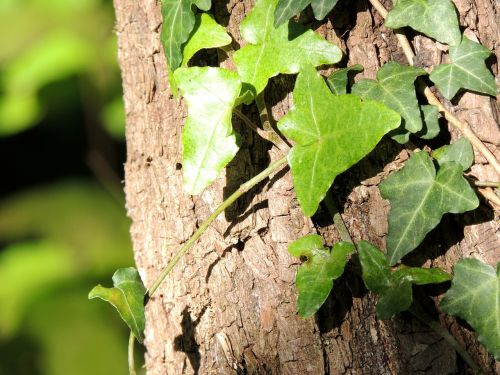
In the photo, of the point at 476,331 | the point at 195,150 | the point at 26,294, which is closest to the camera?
the point at 476,331

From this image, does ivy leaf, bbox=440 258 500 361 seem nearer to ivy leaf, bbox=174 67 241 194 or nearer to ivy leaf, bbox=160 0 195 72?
ivy leaf, bbox=174 67 241 194

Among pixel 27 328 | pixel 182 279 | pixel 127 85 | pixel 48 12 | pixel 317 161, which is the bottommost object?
pixel 27 328

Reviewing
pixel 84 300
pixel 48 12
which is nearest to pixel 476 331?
pixel 84 300

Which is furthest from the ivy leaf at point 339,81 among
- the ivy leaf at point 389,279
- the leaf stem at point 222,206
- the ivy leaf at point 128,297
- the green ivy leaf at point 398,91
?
the ivy leaf at point 128,297

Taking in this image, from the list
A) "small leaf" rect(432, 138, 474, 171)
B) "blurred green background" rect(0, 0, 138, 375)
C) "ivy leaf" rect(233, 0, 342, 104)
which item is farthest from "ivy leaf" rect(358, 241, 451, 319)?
"blurred green background" rect(0, 0, 138, 375)

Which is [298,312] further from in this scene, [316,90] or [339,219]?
[316,90]

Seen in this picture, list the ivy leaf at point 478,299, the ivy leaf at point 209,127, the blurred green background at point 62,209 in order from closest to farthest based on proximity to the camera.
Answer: the ivy leaf at point 478,299 → the ivy leaf at point 209,127 → the blurred green background at point 62,209

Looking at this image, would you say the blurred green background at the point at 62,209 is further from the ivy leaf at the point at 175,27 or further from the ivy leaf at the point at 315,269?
the ivy leaf at the point at 315,269
